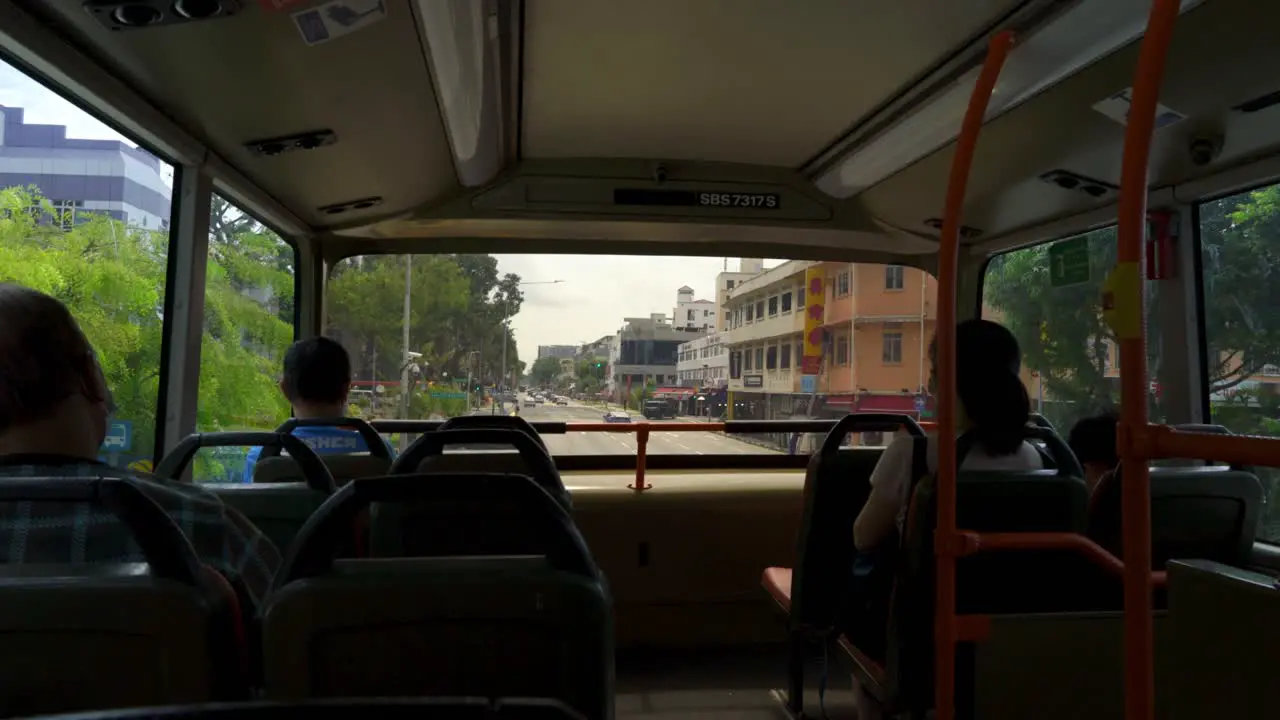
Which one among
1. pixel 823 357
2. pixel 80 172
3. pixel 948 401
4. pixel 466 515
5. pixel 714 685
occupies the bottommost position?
pixel 714 685

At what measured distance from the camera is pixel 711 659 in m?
4.09

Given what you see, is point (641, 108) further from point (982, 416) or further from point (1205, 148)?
point (1205, 148)

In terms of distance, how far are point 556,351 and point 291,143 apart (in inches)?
57.2

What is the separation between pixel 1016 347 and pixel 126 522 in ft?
6.88

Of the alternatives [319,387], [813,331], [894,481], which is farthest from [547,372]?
[894,481]

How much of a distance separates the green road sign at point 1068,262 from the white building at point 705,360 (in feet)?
5.56

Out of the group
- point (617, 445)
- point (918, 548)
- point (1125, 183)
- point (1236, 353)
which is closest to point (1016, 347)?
point (918, 548)

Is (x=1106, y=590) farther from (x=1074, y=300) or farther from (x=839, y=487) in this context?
(x=1074, y=300)

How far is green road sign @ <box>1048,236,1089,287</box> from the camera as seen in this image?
3.91 metres

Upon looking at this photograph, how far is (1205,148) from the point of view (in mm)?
2977

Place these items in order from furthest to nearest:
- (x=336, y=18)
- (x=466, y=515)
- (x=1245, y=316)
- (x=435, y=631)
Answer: (x=1245, y=316), (x=466, y=515), (x=336, y=18), (x=435, y=631)

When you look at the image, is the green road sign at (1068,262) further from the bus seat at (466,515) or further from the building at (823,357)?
the bus seat at (466,515)

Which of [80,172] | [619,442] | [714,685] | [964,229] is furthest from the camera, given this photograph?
[619,442]

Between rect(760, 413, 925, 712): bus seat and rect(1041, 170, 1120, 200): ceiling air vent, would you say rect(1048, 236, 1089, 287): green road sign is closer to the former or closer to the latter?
rect(1041, 170, 1120, 200): ceiling air vent
